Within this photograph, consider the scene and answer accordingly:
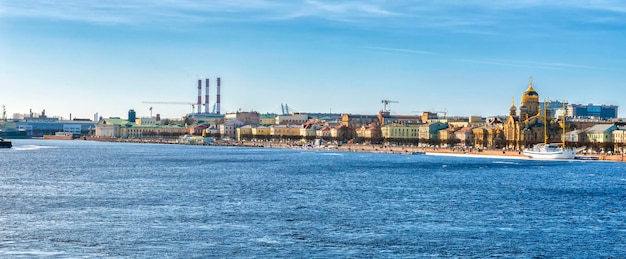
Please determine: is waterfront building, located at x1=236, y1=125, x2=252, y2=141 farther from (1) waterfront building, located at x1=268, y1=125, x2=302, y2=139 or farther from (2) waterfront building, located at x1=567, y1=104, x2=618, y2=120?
(2) waterfront building, located at x1=567, y1=104, x2=618, y2=120

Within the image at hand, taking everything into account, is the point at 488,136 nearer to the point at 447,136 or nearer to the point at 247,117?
the point at 447,136

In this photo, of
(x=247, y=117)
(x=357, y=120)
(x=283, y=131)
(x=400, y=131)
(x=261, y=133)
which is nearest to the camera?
(x=400, y=131)

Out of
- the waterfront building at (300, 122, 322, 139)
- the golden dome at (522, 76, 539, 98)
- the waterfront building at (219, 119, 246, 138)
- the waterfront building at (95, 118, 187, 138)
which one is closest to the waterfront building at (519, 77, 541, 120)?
the golden dome at (522, 76, 539, 98)

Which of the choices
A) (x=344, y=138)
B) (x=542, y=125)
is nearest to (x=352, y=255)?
(x=542, y=125)

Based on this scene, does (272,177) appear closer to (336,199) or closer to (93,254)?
(336,199)

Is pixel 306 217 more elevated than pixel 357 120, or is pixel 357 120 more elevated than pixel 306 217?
pixel 357 120

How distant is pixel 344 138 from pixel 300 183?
95.5m

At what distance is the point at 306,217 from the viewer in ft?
91.6

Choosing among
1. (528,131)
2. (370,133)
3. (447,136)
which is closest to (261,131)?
(370,133)

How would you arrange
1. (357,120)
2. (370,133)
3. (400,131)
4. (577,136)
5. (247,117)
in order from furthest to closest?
(247,117) → (357,120) → (370,133) → (400,131) → (577,136)

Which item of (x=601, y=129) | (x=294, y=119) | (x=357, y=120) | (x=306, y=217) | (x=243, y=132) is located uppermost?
(x=294, y=119)

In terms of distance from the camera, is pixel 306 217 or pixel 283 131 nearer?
pixel 306 217

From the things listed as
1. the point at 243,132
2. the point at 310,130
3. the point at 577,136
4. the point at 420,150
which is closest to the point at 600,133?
the point at 577,136

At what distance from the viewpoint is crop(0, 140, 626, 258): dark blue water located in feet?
73.2
